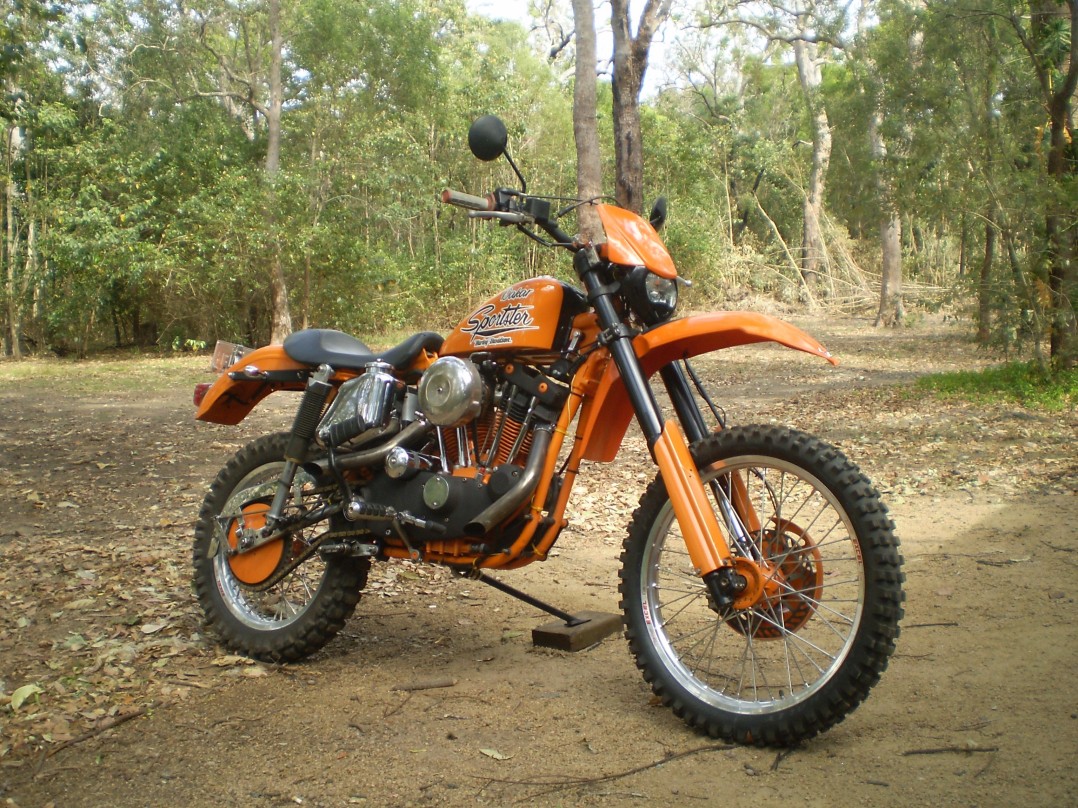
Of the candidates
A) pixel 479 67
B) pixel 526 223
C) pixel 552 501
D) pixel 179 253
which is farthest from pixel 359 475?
pixel 479 67

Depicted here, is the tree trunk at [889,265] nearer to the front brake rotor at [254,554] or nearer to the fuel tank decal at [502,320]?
the fuel tank decal at [502,320]

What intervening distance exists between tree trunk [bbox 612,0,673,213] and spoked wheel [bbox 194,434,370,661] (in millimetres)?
9399

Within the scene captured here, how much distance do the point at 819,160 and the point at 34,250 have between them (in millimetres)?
19755

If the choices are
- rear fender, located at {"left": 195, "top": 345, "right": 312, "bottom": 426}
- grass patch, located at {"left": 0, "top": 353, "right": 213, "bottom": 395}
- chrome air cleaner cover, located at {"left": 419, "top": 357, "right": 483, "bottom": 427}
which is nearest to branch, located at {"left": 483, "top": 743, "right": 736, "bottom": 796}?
chrome air cleaner cover, located at {"left": 419, "top": 357, "right": 483, "bottom": 427}

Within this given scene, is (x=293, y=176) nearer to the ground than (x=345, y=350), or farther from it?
farther from it

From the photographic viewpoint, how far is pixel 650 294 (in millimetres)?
3258

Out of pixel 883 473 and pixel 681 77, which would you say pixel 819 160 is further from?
pixel 883 473

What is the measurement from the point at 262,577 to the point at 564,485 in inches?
50.6

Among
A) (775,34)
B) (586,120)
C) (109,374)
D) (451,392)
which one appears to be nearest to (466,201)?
(451,392)

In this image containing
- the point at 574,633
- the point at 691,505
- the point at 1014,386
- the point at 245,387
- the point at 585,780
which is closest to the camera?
the point at 585,780

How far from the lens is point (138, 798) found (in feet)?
8.71

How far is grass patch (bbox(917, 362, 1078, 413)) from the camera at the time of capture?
32.3ft

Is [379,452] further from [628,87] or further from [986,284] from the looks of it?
[628,87]

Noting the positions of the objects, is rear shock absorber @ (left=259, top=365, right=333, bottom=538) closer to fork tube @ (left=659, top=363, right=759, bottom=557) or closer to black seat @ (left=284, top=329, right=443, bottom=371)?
black seat @ (left=284, top=329, right=443, bottom=371)
